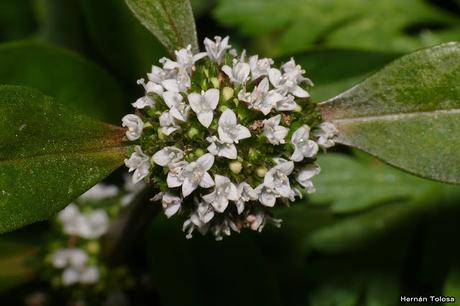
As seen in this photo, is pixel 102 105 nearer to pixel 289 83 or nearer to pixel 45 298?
pixel 45 298

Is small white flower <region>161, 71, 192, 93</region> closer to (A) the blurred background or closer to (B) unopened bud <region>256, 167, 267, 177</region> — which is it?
(B) unopened bud <region>256, 167, 267, 177</region>

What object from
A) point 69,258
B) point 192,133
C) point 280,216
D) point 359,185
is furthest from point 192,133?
point 359,185

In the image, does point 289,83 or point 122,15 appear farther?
point 122,15

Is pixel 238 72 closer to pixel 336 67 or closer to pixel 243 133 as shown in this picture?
pixel 243 133

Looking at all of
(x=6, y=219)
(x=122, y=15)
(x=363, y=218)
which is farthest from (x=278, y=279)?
(x=6, y=219)

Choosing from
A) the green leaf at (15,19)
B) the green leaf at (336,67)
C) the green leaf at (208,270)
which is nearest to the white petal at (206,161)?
the green leaf at (208,270)

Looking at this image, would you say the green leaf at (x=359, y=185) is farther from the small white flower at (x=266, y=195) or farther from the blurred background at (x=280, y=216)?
the small white flower at (x=266, y=195)
